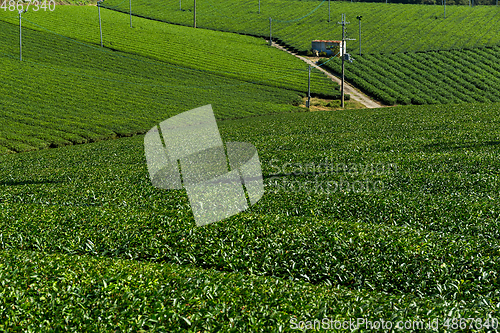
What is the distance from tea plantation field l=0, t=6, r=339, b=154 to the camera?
172 feet

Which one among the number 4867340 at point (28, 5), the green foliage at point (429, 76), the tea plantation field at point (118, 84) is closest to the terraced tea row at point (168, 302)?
the tea plantation field at point (118, 84)

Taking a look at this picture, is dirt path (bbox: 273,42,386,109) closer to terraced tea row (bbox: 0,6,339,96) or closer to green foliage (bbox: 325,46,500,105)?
green foliage (bbox: 325,46,500,105)

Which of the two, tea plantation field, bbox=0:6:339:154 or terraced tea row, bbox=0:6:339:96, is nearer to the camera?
tea plantation field, bbox=0:6:339:154

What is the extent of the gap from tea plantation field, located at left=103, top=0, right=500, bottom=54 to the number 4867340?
21500 millimetres

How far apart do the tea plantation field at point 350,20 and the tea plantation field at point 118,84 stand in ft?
67.9

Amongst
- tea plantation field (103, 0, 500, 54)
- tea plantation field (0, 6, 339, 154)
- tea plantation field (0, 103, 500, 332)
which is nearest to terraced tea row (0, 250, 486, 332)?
tea plantation field (0, 103, 500, 332)

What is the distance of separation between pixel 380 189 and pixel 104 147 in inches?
1151

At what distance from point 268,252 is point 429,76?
8515 centimetres

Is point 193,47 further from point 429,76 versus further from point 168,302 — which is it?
point 168,302

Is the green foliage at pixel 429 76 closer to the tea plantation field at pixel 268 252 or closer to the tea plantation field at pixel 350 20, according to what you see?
the tea plantation field at pixel 350 20

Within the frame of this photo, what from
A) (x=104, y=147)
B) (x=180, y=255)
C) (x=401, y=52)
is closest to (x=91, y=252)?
(x=180, y=255)

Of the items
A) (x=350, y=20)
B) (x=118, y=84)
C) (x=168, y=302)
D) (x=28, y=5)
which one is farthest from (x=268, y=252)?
(x=350, y=20)

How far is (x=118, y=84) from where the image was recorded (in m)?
71.6

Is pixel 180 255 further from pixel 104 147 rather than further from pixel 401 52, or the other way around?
pixel 401 52
